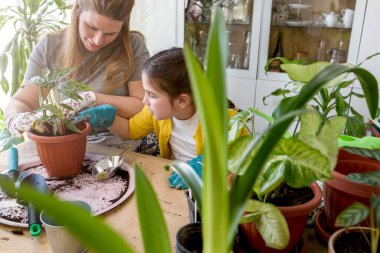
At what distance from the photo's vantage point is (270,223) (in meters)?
0.51

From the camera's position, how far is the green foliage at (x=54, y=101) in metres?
0.91

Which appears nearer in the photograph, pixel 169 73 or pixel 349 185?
pixel 349 185

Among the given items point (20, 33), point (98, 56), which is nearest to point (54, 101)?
point (98, 56)

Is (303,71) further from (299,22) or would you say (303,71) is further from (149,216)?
(299,22)

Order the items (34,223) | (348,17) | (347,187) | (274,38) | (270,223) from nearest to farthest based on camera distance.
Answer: (270,223) < (347,187) < (34,223) < (348,17) < (274,38)

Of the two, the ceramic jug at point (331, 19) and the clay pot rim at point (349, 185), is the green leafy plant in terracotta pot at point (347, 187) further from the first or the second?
the ceramic jug at point (331, 19)

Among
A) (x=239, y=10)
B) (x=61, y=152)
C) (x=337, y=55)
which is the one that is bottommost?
(x=61, y=152)

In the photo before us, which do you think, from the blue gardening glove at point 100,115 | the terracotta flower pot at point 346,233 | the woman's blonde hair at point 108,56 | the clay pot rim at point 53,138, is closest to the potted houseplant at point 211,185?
the terracotta flower pot at point 346,233

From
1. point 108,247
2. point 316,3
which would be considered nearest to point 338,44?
point 316,3

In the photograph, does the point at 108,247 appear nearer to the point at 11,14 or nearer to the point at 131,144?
the point at 131,144

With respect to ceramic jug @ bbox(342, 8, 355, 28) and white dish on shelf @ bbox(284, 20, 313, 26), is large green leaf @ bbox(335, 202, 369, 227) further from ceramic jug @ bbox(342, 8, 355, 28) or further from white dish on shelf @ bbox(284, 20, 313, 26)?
white dish on shelf @ bbox(284, 20, 313, 26)

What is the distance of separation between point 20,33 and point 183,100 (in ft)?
4.59

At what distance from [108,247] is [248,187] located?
0.19m

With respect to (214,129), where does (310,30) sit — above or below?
above
